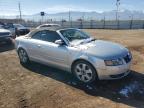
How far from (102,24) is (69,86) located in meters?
35.1

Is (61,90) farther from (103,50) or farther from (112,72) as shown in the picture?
(103,50)

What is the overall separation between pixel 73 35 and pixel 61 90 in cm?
213

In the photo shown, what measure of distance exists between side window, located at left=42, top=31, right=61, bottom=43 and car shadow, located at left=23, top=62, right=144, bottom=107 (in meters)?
1.13

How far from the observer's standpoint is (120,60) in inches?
270

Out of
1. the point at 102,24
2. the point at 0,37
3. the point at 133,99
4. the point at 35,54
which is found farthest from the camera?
the point at 102,24

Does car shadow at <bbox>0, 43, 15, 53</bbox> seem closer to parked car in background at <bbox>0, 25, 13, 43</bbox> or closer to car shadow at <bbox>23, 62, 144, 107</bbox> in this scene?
parked car in background at <bbox>0, 25, 13, 43</bbox>

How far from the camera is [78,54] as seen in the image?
283 inches

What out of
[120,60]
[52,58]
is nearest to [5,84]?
[52,58]

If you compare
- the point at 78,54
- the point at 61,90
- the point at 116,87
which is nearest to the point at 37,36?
the point at 78,54

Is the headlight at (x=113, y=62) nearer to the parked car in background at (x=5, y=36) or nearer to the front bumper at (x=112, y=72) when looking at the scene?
the front bumper at (x=112, y=72)

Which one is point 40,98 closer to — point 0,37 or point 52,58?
point 52,58

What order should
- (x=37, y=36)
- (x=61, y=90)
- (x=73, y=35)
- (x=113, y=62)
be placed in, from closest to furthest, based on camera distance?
(x=113, y=62), (x=61, y=90), (x=73, y=35), (x=37, y=36)

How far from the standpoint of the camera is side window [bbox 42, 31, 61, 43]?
8.04 m

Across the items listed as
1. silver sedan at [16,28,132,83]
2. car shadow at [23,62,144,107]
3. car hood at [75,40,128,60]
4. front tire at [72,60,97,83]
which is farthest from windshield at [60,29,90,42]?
car shadow at [23,62,144,107]
